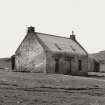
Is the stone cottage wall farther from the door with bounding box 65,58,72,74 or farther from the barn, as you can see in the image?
the door with bounding box 65,58,72,74

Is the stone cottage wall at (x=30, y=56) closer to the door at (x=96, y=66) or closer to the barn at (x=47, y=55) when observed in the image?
the barn at (x=47, y=55)

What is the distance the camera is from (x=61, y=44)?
4781cm

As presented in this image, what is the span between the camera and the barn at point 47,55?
43.3 m

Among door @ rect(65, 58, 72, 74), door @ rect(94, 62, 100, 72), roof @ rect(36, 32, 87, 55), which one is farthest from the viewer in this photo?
door @ rect(94, 62, 100, 72)

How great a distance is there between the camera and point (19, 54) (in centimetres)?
4775

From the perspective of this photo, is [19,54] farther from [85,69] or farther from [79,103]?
[79,103]

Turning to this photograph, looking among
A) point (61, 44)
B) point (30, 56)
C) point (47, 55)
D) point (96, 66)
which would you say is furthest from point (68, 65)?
point (96, 66)

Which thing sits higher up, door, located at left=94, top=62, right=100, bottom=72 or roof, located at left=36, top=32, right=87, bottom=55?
roof, located at left=36, top=32, right=87, bottom=55

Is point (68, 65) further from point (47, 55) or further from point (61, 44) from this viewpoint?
point (47, 55)

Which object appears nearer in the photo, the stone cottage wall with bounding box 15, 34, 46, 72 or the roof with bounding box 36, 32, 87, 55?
the stone cottage wall with bounding box 15, 34, 46, 72

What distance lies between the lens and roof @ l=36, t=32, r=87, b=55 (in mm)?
44909

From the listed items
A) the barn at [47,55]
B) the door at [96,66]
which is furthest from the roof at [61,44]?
the door at [96,66]

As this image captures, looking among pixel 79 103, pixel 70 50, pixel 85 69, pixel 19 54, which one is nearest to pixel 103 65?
pixel 85 69

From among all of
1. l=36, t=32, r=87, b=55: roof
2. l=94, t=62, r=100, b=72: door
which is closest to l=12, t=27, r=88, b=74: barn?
l=36, t=32, r=87, b=55: roof
